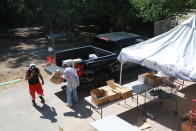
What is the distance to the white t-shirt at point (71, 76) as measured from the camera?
27.7 feet

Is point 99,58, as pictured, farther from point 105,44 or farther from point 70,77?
point 70,77

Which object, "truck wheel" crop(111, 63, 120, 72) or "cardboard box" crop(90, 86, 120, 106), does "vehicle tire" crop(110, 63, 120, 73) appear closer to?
"truck wheel" crop(111, 63, 120, 72)

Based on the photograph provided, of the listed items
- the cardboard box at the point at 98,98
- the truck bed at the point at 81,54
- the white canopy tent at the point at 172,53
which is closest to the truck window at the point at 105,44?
the truck bed at the point at 81,54

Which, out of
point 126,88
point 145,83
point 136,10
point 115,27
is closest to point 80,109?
point 126,88

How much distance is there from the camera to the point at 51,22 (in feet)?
58.1

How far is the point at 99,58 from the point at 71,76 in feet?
5.87

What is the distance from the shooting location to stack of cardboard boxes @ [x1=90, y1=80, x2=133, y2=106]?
742 cm

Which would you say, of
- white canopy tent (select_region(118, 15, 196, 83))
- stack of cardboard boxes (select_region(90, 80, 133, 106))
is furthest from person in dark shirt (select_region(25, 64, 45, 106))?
white canopy tent (select_region(118, 15, 196, 83))

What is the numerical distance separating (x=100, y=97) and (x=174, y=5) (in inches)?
338

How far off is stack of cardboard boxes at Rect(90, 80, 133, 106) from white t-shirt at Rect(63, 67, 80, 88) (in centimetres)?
111

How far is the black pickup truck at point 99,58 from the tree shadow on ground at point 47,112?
142 cm

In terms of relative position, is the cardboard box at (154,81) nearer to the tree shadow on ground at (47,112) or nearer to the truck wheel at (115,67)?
the truck wheel at (115,67)

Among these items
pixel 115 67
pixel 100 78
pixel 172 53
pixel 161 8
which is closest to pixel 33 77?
pixel 100 78

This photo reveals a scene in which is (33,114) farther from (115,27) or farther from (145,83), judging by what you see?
(115,27)
